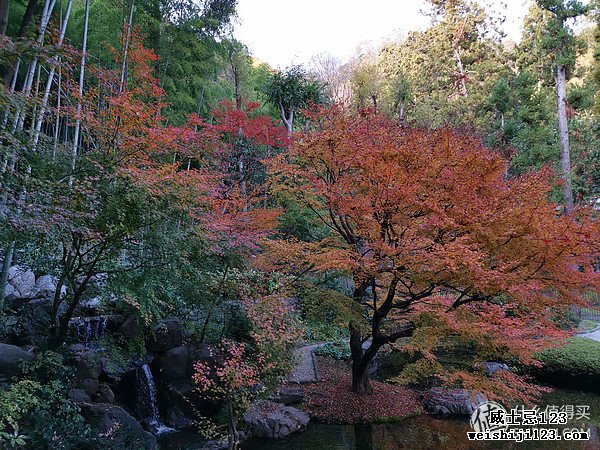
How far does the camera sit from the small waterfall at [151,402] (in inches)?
271

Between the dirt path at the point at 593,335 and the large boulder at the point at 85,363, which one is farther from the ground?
the dirt path at the point at 593,335

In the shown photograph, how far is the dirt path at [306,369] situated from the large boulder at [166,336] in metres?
→ 2.47

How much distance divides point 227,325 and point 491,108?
1535 centimetres

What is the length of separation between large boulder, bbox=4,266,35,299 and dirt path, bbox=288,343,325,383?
18.3 ft

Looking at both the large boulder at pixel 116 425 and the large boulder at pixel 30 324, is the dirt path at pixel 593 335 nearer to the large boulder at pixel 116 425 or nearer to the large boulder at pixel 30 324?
the large boulder at pixel 116 425

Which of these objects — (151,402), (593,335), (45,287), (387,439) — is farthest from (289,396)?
(593,335)

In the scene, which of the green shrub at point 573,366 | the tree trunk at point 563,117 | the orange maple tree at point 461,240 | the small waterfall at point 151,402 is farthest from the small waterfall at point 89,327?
the tree trunk at point 563,117

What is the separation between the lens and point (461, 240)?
17.7 ft

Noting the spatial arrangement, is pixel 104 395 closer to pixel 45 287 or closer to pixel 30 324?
pixel 30 324

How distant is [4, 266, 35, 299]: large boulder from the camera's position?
24.8 feet

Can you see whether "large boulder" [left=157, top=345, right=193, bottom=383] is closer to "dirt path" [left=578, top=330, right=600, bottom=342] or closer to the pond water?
the pond water

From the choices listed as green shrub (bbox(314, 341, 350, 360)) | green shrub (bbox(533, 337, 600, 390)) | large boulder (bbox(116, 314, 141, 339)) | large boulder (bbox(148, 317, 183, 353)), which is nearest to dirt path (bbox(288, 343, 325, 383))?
green shrub (bbox(314, 341, 350, 360))

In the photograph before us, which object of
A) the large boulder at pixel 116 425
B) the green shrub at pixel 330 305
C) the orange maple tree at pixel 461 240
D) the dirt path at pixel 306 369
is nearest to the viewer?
the large boulder at pixel 116 425

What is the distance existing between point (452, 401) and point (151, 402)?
5.82 m
